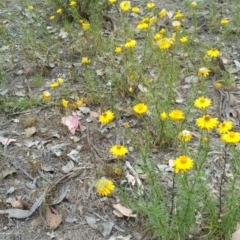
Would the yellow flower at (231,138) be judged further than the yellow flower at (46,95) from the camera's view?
No

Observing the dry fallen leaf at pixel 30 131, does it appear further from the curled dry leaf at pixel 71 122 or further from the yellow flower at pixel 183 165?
the yellow flower at pixel 183 165

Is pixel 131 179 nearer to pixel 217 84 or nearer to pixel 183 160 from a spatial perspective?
pixel 183 160

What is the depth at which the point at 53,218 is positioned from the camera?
2.24 m

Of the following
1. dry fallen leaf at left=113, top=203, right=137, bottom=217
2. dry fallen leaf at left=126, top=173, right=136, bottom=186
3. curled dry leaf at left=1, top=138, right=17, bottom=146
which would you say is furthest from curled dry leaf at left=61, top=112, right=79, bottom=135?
dry fallen leaf at left=113, top=203, right=137, bottom=217

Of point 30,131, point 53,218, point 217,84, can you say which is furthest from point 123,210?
point 217,84

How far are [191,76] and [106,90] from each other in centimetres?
60

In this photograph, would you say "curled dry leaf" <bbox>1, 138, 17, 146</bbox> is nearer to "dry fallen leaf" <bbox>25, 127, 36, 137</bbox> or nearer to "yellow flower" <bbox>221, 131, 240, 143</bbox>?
"dry fallen leaf" <bbox>25, 127, 36, 137</bbox>

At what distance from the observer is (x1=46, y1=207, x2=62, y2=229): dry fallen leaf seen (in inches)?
87.4

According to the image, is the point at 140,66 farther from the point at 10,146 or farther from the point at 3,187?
the point at 3,187

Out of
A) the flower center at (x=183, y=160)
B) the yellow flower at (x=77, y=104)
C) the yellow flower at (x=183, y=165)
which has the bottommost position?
the yellow flower at (x=77, y=104)

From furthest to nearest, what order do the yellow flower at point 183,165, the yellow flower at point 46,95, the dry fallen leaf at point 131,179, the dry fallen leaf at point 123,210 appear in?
the yellow flower at point 46,95 < the dry fallen leaf at point 131,179 < the dry fallen leaf at point 123,210 < the yellow flower at point 183,165

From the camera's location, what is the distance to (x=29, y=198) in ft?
7.72

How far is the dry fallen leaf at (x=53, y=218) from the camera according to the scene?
87.4 inches

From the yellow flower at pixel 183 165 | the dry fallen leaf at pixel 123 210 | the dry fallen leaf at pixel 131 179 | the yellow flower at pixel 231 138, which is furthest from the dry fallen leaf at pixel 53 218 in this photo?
the yellow flower at pixel 231 138
